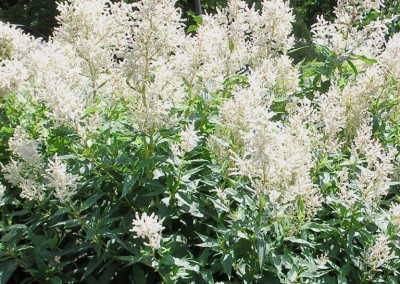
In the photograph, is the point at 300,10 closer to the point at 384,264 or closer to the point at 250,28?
the point at 250,28

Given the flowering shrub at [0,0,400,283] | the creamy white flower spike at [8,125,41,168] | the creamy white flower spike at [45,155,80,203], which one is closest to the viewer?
the creamy white flower spike at [45,155,80,203]

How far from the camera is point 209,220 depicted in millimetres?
3684

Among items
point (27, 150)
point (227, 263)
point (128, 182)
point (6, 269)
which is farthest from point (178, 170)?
point (6, 269)

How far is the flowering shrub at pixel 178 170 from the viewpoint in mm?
3244

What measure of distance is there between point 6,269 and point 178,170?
121 centimetres

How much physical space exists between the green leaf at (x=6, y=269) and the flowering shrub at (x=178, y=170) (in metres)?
0.01

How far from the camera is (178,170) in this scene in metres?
3.47

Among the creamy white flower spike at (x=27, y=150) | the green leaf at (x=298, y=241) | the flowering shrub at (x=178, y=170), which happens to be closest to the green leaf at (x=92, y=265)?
the flowering shrub at (x=178, y=170)

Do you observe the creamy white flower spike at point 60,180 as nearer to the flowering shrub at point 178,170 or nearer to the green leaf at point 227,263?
the flowering shrub at point 178,170

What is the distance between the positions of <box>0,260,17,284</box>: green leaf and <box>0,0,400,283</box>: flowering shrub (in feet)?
0.04

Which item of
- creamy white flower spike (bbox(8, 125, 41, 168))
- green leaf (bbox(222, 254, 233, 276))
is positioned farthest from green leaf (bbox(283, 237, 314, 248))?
creamy white flower spike (bbox(8, 125, 41, 168))

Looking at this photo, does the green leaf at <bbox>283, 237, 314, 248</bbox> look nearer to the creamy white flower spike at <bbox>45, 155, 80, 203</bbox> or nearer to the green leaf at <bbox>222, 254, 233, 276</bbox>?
the green leaf at <bbox>222, 254, 233, 276</bbox>

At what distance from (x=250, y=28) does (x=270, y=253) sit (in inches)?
91.7

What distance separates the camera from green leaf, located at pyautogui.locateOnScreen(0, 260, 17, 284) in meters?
3.56
